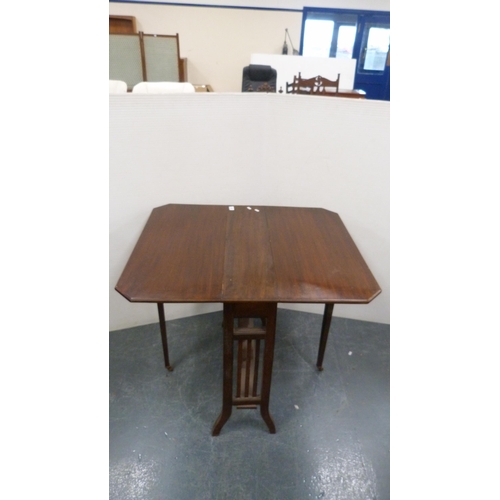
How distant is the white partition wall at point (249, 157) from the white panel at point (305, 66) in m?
4.07

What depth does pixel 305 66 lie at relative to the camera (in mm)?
5449

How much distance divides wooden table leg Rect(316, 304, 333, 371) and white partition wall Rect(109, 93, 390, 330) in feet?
1.77

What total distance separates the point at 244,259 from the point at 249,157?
29.3 inches

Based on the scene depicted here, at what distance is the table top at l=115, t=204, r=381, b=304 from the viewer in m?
1.25

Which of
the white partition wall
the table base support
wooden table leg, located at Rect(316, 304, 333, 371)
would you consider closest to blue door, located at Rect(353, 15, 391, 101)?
the white partition wall

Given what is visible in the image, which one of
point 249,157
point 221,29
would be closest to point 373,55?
point 221,29

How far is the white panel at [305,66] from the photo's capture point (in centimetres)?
543

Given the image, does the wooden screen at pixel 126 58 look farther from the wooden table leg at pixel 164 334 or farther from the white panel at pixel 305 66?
the wooden table leg at pixel 164 334

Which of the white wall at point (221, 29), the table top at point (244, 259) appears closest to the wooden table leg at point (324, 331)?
the table top at point (244, 259)

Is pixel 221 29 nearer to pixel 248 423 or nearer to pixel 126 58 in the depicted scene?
pixel 126 58

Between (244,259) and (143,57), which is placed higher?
(143,57)

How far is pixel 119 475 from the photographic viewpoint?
1.44 metres

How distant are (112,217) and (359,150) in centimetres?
138

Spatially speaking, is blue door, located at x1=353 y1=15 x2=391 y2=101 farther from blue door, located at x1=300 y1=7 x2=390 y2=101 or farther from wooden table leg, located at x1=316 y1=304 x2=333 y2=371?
wooden table leg, located at x1=316 y1=304 x2=333 y2=371
